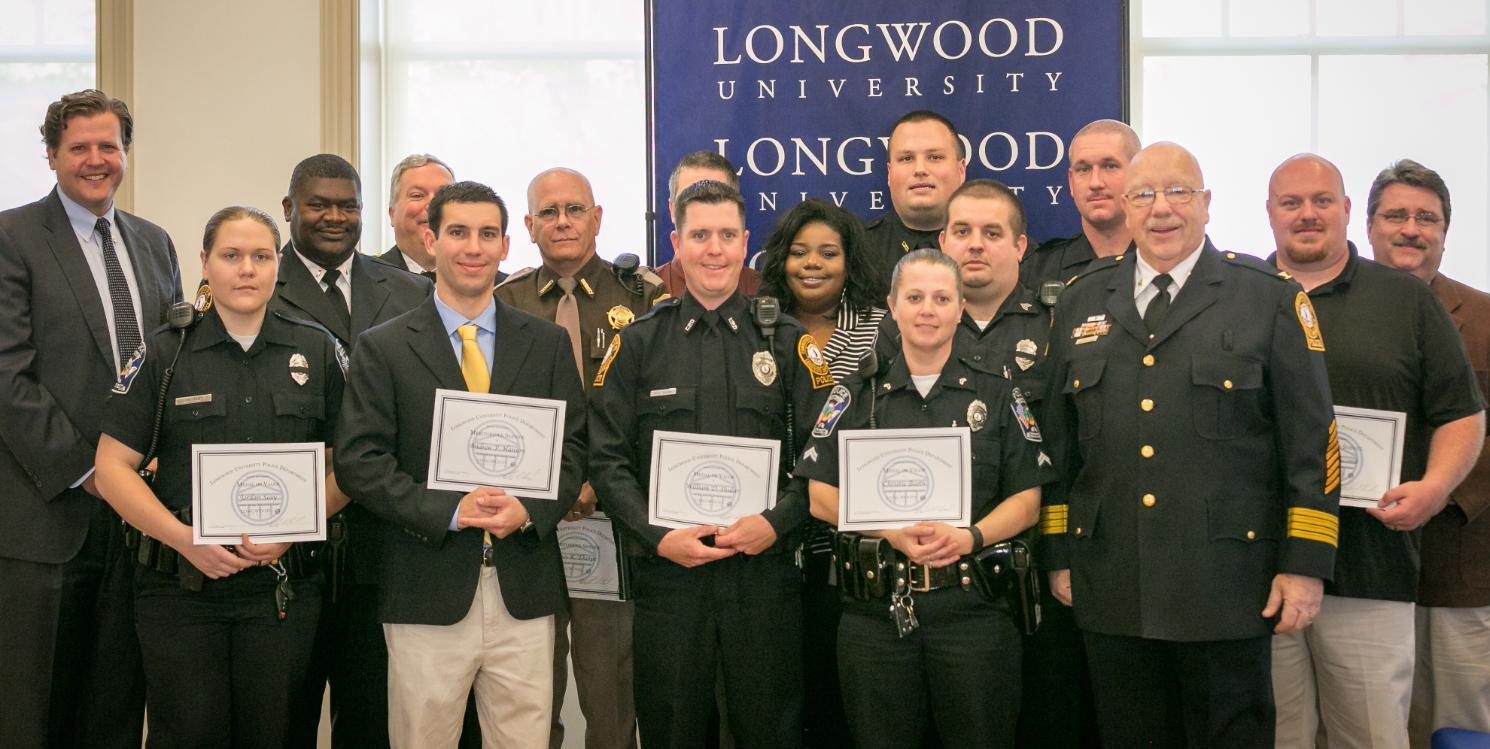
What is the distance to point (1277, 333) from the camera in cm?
338

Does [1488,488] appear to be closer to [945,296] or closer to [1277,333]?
[1277,333]

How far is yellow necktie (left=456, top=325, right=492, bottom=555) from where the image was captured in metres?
3.80

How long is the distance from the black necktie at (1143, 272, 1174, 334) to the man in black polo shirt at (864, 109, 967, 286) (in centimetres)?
141

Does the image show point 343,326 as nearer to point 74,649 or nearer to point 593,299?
point 593,299

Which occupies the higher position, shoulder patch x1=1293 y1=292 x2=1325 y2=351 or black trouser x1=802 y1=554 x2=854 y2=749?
shoulder patch x1=1293 y1=292 x2=1325 y2=351

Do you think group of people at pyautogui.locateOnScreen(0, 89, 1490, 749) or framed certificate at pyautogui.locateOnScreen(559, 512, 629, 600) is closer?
group of people at pyautogui.locateOnScreen(0, 89, 1490, 749)

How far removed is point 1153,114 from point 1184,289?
3.24 meters

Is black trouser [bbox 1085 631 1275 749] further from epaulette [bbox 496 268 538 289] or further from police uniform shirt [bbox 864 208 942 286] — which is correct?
epaulette [bbox 496 268 538 289]

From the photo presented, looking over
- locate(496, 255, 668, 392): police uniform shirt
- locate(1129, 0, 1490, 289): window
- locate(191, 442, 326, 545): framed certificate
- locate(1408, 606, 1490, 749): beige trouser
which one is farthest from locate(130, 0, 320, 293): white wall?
locate(1408, 606, 1490, 749): beige trouser

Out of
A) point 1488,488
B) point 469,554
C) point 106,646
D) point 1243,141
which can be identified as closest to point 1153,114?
point 1243,141

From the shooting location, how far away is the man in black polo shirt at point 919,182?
485 cm

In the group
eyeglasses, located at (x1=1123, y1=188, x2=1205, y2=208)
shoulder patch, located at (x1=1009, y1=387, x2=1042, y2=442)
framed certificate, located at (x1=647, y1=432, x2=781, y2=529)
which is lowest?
framed certificate, located at (x1=647, y1=432, x2=781, y2=529)

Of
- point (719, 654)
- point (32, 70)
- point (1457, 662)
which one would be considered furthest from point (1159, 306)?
point (32, 70)

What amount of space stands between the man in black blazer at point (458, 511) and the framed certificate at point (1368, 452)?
7.73 feet
